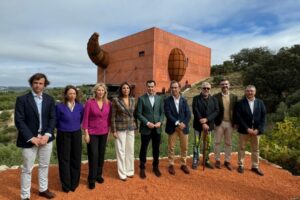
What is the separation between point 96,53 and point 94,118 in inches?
998

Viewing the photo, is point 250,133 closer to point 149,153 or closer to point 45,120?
point 149,153

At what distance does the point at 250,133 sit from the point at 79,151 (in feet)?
10.1

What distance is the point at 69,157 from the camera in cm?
397

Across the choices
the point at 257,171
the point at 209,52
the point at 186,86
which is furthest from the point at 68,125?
the point at 209,52

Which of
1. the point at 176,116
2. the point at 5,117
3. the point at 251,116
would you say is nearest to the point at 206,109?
the point at 176,116

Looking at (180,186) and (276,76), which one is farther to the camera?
(276,76)

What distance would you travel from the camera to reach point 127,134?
4.53m

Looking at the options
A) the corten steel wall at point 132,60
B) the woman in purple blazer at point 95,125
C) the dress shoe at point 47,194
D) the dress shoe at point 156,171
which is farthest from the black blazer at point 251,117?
the corten steel wall at point 132,60

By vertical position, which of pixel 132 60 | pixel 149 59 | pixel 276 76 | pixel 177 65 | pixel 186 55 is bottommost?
pixel 177 65

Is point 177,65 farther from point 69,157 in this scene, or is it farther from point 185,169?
point 69,157

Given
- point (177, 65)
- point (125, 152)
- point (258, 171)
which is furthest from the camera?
point (177, 65)

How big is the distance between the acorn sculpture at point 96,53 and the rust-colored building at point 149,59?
2.11 feet

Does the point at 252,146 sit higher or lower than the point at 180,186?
higher

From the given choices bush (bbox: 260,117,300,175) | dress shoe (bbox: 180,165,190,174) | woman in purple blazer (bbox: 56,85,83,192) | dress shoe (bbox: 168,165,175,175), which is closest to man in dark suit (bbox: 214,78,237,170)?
dress shoe (bbox: 180,165,190,174)
